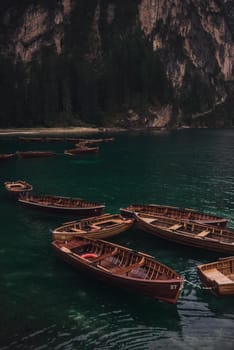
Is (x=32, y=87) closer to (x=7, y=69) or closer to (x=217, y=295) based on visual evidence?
(x=7, y=69)

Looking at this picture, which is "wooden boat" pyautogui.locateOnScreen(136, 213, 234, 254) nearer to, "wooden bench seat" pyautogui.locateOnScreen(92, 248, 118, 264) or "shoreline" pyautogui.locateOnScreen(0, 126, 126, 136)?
"wooden bench seat" pyautogui.locateOnScreen(92, 248, 118, 264)

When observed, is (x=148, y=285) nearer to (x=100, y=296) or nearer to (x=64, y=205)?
(x=100, y=296)

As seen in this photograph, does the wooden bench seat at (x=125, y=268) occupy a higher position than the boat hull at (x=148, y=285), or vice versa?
the wooden bench seat at (x=125, y=268)

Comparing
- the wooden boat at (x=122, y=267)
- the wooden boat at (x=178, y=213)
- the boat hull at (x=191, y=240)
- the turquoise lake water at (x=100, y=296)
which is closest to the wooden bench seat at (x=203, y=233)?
the boat hull at (x=191, y=240)

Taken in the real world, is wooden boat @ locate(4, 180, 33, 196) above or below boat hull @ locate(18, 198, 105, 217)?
above

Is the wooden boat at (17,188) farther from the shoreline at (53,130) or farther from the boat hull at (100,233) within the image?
the shoreline at (53,130)

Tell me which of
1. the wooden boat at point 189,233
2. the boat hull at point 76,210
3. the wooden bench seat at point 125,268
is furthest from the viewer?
the boat hull at point 76,210

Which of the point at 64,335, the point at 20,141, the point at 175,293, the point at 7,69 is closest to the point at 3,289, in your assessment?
the point at 64,335

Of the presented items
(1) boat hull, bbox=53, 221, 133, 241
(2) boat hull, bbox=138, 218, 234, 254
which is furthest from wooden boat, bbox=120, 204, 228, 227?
(2) boat hull, bbox=138, 218, 234, 254

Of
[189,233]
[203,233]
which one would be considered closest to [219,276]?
[189,233]
